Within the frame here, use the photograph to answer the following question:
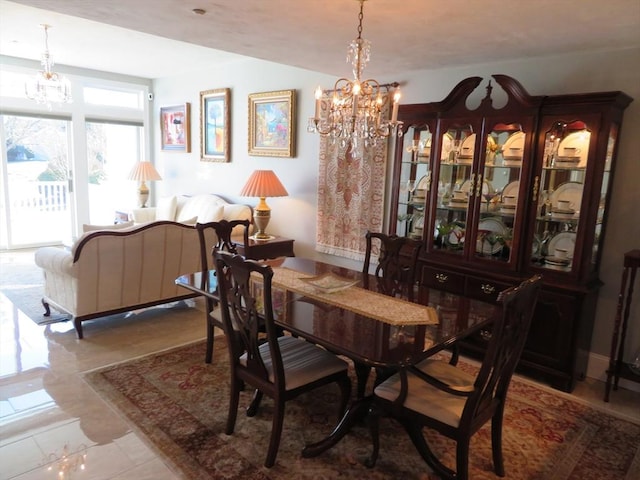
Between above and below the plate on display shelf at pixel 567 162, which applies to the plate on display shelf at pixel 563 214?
below

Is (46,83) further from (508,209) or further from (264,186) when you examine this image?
(508,209)

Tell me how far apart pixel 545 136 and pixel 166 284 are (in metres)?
3.29

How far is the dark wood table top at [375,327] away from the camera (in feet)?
6.04

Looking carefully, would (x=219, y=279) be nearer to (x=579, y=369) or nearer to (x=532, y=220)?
(x=532, y=220)

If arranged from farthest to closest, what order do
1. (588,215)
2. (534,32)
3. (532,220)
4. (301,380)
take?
(532,220), (588,215), (534,32), (301,380)

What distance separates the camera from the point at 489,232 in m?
3.42

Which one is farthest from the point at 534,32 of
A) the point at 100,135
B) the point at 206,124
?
the point at 100,135

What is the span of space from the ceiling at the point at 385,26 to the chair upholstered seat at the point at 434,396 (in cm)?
188

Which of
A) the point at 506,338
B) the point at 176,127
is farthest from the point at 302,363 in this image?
the point at 176,127

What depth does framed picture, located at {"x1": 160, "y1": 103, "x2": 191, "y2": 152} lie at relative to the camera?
676 centimetres

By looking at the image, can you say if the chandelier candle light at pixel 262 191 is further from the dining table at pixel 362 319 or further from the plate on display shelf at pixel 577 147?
the plate on display shelf at pixel 577 147

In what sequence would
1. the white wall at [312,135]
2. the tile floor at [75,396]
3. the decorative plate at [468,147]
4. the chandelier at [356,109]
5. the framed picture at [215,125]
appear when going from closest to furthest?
the tile floor at [75,396]
the chandelier at [356,109]
the white wall at [312,135]
the decorative plate at [468,147]
the framed picture at [215,125]

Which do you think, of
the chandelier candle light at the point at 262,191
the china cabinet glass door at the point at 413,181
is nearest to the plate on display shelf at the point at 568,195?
the china cabinet glass door at the point at 413,181

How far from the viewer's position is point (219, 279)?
2195mm
